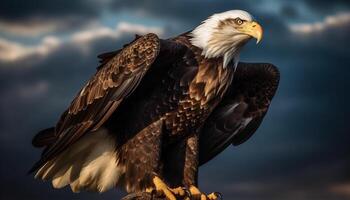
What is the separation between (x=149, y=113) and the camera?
394 inches

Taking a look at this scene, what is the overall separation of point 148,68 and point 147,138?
2.67 ft

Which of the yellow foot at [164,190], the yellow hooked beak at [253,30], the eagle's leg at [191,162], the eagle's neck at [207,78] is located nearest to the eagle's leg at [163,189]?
the yellow foot at [164,190]

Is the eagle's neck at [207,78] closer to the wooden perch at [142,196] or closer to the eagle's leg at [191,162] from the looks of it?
the eagle's leg at [191,162]

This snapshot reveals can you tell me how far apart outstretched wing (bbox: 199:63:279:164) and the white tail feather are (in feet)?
4.14

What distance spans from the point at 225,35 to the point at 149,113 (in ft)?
4.23

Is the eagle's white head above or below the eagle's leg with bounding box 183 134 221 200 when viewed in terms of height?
above

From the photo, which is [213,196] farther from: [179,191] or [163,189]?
[163,189]

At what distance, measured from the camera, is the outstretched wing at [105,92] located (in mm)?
9727

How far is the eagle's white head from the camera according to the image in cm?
1017

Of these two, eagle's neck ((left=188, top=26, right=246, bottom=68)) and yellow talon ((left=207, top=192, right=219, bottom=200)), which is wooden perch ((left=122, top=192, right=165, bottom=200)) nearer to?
yellow talon ((left=207, top=192, right=219, bottom=200))

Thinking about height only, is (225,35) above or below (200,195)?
above

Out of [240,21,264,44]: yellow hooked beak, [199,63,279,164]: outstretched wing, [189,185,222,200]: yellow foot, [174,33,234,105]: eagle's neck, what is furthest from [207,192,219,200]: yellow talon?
[240,21,264,44]: yellow hooked beak

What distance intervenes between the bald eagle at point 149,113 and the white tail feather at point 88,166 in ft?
0.04

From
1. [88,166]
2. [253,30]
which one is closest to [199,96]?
[253,30]
